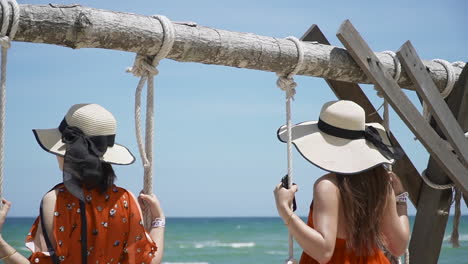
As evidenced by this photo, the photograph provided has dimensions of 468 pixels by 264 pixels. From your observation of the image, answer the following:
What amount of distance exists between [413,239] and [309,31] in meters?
1.38

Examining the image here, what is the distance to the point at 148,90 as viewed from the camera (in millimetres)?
2660

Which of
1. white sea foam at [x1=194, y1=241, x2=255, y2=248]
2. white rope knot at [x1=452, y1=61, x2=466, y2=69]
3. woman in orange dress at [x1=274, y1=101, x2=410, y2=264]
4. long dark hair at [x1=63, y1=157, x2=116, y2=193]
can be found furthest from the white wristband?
white sea foam at [x1=194, y1=241, x2=255, y2=248]

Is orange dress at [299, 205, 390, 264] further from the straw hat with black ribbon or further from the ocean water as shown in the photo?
the ocean water

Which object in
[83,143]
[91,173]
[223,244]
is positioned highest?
[83,143]

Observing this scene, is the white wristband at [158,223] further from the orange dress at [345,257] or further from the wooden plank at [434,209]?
the wooden plank at [434,209]

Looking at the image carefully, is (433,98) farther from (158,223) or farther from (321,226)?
(158,223)

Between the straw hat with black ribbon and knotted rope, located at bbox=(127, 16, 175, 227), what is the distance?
105mm

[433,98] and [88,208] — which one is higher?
[433,98]

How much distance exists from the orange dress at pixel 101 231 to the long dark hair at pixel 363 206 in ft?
2.56

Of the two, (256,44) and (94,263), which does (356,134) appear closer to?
(256,44)

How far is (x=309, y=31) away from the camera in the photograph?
11.4ft

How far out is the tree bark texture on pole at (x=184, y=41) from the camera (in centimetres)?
242

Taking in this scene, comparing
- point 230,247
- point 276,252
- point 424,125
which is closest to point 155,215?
point 424,125

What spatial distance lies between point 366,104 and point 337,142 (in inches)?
37.0
